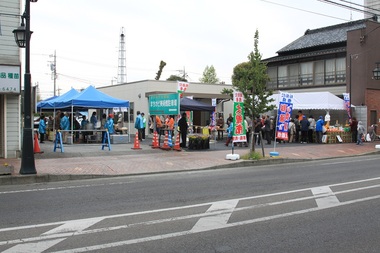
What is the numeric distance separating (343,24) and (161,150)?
25396mm

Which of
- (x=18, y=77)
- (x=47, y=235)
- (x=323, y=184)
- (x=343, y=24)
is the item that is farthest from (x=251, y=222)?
(x=343, y=24)

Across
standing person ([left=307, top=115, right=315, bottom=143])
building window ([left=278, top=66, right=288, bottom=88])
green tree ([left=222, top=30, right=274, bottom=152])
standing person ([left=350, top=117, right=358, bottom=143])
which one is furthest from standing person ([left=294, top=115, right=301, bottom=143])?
building window ([left=278, top=66, right=288, bottom=88])

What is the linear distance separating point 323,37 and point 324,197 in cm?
3015

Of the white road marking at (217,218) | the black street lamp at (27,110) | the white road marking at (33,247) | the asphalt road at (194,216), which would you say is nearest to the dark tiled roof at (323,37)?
the asphalt road at (194,216)

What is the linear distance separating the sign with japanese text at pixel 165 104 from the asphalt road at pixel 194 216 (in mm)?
8214

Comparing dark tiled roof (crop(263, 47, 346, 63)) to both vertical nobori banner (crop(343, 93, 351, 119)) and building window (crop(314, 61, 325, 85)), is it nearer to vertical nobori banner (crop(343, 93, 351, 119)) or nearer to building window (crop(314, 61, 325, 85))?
building window (crop(314, 61, 325, 85))

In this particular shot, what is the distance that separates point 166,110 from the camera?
765 inches

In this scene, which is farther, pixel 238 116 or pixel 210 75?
pixel 210 75

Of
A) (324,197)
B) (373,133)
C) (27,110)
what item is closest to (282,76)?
(373,133)

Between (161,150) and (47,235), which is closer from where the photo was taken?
(47,235)

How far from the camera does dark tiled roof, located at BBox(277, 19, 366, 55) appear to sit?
33.4 m

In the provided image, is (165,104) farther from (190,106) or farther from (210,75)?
(210,75)

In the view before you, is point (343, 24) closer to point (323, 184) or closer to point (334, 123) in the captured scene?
point (334, 123)

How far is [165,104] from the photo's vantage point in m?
19.5
